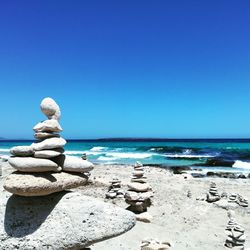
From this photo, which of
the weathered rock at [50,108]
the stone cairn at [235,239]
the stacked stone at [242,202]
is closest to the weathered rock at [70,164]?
the weathered rock at [50,108]

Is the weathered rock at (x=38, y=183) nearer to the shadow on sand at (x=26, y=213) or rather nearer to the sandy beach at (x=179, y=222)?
the shadow on sand at (x=26, y=213)

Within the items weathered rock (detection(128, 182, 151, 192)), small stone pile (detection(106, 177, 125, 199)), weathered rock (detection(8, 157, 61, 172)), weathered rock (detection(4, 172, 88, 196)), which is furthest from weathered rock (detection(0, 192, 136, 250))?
small stone pile (detection(106, 177, 125, 199))

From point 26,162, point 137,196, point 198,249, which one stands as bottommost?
point 198,249

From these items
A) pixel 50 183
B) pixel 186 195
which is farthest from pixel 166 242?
pixel 186 195

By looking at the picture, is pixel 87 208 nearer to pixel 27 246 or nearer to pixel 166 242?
pixel 27 246

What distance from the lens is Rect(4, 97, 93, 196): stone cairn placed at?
15.9 ft

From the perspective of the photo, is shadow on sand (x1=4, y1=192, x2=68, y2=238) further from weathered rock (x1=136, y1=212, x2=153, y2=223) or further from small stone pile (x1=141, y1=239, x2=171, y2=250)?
weathered rock (x1=136, y1=212, x2=153, y2=223)

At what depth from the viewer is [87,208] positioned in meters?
5.21

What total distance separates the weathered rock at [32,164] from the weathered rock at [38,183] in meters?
0.12

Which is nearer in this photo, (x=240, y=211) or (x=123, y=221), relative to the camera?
(x=123, y=221)

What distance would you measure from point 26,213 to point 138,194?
5.86m

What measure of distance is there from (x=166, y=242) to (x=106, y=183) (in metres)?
8.03

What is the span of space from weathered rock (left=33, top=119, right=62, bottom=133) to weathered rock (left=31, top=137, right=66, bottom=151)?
0.65 feet

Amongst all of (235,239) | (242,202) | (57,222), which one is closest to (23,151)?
(57,222)
